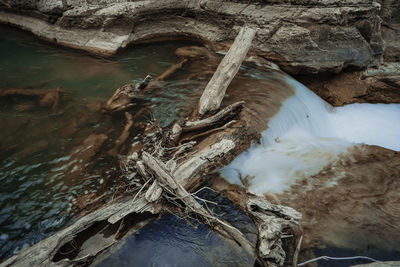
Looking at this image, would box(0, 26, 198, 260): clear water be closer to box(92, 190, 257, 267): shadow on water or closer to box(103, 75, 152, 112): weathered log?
box(103, 75, 152, 112): weathered log

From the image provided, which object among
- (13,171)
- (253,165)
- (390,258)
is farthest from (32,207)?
(390,258)

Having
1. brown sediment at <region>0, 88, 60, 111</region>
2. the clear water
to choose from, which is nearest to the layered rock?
the clear water

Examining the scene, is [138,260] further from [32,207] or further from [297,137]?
[297,137]

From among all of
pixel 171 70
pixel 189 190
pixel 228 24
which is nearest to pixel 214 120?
pixel 189 190

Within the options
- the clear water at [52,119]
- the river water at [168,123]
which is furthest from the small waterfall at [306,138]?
the clear water at [52,119]

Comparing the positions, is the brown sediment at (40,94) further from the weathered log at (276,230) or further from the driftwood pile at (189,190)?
the weathered log at (276,230)
